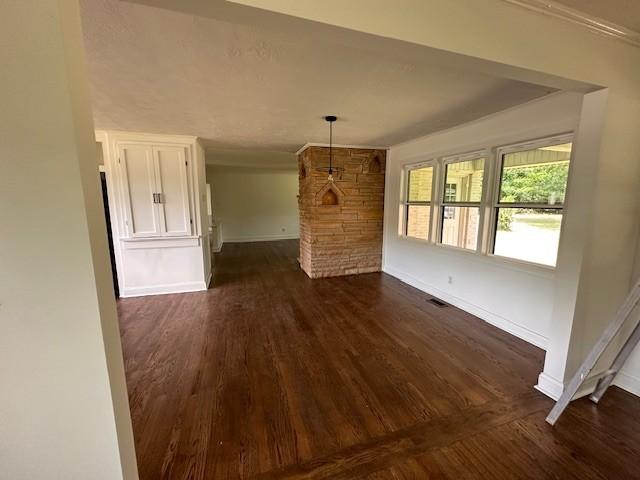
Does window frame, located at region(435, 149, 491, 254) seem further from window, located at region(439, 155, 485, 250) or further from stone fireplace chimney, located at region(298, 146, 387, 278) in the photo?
→ stone fireplace chimney, located at region(298, 146, 387, 278)

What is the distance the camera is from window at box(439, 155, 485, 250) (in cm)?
333

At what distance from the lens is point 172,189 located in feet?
12.9

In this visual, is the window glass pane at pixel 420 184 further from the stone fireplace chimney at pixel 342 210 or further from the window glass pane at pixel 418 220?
the stone fireplace chimney at pixel 342 210

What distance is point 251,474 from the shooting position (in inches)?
55.4

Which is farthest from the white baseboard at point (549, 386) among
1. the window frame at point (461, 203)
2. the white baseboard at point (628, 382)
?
the window frame at point (461, 203)

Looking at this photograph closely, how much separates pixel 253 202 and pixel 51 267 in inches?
325

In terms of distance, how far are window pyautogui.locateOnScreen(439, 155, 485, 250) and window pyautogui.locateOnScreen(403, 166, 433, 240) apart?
31cm

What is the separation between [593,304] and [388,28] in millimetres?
2247

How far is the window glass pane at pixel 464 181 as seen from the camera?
3.30 m

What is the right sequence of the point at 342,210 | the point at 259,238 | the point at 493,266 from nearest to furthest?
the point at 493,266
the point at 342,210
the point at 259,238

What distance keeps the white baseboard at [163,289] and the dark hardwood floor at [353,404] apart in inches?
29.2

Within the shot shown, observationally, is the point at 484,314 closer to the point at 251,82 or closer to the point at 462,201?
the point at 462,201

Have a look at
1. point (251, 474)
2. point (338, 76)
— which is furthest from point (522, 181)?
point (251, 474)

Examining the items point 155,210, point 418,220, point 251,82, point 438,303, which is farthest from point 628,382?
point 155,210
